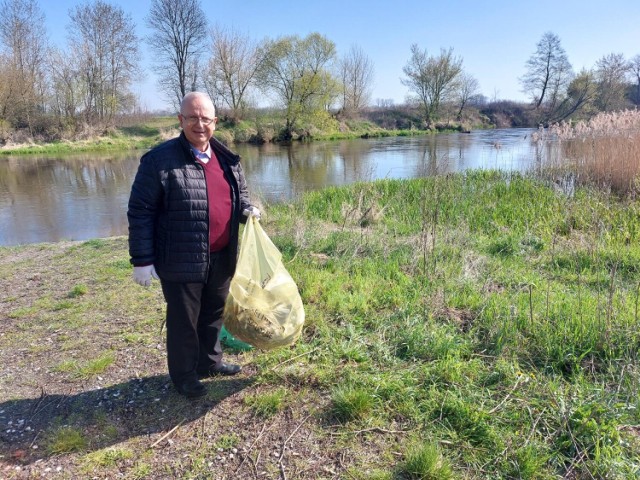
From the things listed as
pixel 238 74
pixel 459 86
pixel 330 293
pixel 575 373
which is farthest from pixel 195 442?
pixel 459 86

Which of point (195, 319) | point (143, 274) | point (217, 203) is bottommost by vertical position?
point (195, 319)

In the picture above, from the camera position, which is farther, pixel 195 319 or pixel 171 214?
pixel 195 319

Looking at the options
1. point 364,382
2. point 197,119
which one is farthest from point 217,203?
point 364,382

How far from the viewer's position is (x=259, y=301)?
2504 millimetres

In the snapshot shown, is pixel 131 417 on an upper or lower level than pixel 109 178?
lower

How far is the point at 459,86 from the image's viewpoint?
145 ft

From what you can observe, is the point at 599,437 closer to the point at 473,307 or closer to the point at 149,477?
the point at 473,307

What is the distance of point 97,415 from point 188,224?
1.26 meters

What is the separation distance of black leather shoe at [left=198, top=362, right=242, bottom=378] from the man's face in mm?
1449

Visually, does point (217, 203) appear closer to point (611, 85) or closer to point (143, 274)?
point (143, 274)

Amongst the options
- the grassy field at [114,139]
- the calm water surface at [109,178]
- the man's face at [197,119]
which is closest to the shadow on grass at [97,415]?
the man's face at [197,119]

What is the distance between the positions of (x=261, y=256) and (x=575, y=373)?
6.84ft

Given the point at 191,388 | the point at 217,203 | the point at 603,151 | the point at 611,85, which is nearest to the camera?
the point at 217,203

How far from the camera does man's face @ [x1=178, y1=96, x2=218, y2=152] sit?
2211 millimetres
